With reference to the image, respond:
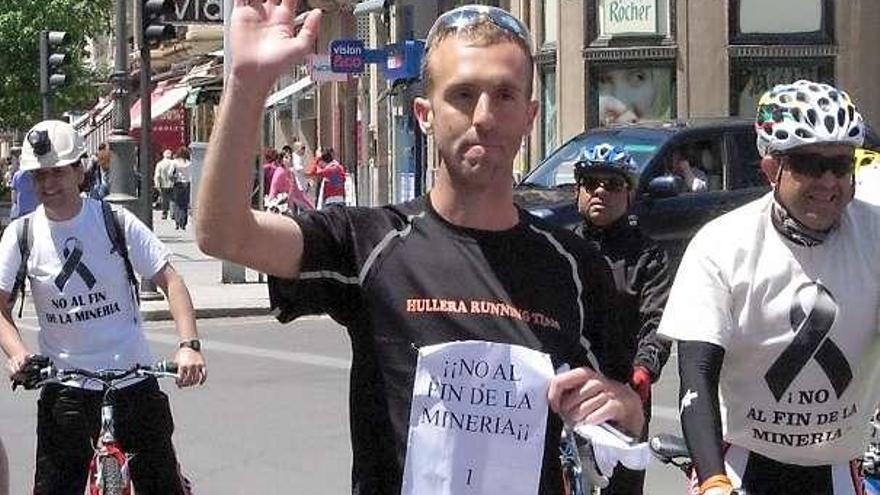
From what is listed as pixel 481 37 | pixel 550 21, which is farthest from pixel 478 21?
pixel 550 21

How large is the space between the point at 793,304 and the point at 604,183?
2.58 metres

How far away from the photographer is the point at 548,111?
28.2 metres

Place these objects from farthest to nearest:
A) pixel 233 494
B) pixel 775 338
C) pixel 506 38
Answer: pixel 233 494
pixel 775 338
pixel 506 38

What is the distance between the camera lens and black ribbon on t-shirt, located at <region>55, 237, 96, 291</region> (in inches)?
248

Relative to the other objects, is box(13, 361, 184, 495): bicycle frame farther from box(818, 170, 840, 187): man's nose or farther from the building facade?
the building facade

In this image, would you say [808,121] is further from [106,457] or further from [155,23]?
[155,23]

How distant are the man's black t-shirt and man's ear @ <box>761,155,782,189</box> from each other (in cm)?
102

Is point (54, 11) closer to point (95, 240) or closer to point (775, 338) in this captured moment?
point (95, 240)

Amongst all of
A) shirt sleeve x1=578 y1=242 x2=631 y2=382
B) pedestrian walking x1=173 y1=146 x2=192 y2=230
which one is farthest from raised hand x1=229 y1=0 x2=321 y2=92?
pedestrian walking x1=173 y1=146 x2=192 y2=230

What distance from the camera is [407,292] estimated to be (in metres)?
3.15

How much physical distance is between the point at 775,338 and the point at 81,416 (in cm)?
302

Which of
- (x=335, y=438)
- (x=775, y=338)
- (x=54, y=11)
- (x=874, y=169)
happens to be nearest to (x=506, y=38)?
(x=775, y=338)

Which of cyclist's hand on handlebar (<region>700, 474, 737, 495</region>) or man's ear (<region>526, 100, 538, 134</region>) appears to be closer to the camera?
man's ear (<region>526, 100, 538, 134</region>)

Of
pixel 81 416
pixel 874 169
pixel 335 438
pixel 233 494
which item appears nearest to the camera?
pixel 874 169
